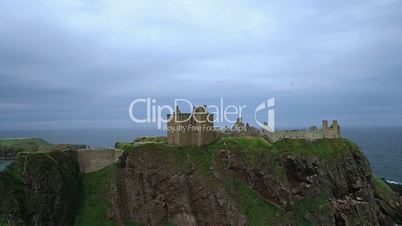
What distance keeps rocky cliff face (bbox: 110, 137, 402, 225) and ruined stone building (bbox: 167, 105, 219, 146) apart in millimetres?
2187

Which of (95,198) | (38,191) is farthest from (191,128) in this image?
(38,191)

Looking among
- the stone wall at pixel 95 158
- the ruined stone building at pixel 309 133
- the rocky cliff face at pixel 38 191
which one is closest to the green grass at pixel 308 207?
the ruined stone building at pixel 309 133

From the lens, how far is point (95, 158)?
63.0 meters

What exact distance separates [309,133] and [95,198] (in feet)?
120

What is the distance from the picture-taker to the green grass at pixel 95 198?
57156 mm

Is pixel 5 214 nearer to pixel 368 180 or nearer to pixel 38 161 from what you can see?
pixel 38 161

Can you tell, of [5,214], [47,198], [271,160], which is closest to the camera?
[5,214]

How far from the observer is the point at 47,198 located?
5347 cm

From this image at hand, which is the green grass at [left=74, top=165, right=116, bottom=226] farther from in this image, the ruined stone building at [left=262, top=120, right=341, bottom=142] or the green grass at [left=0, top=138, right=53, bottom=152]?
the green grass at [left=0, top=138, right=53, bottom=152]

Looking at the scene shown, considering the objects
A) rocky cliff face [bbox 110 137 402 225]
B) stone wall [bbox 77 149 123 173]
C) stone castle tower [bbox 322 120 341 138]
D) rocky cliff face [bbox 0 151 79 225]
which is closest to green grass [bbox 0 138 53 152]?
stone wall [bbox 77 149 123 173]

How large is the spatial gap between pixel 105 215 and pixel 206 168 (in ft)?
48.7

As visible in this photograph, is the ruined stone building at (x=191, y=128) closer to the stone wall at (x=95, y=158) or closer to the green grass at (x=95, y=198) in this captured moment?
the stone wall at (x=95, y=158)

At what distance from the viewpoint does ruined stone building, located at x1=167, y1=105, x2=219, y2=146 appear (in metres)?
64.0

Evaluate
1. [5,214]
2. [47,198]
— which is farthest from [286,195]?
[5,214]
